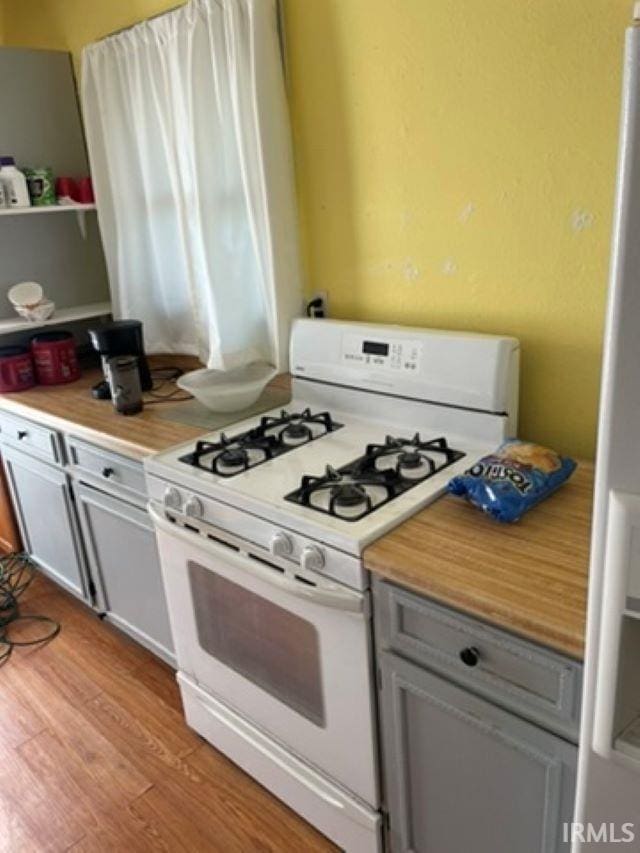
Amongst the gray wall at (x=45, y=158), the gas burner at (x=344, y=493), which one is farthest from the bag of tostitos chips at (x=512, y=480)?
the gray wall at (x=45, y=158)

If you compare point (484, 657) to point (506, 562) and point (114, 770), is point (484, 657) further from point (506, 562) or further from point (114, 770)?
point (114, 770)

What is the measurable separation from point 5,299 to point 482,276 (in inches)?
78.9

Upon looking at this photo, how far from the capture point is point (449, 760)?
1243 mm

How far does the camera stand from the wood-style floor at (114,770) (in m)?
1.69

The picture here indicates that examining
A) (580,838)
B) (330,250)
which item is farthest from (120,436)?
(580,838)

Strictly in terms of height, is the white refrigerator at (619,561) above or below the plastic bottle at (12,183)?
below

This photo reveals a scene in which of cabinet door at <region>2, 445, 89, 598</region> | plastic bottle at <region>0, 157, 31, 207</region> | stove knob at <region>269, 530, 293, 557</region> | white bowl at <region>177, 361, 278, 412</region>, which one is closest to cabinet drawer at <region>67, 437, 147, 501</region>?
cabinet door at <region>2, 445, 89, 598</region>

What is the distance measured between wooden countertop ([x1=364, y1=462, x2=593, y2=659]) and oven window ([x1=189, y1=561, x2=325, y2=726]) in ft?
1.06

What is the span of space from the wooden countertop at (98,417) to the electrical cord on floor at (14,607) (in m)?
0.82

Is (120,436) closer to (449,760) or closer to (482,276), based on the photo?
(482,276)

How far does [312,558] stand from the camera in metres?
1.30

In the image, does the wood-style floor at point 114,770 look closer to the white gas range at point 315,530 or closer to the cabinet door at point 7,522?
the white gas range at point 315,530

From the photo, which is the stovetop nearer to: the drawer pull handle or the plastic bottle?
A: the drawer pull handle

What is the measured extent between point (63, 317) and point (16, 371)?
34cm
